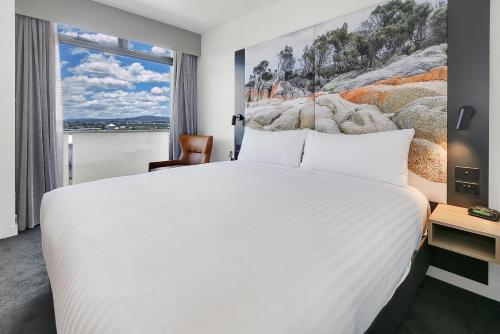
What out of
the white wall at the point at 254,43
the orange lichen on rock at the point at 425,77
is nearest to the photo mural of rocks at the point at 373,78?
the orange lichen on rock at the point at 425,77

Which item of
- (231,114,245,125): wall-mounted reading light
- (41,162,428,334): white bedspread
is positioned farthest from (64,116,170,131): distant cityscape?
(41,162,428,334): white bedspread

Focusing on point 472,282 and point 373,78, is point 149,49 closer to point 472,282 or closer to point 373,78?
point 373,78

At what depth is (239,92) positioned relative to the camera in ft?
11.9

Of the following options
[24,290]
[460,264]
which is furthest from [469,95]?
[24,290]

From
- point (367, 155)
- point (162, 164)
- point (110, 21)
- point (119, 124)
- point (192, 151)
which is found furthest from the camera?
point (192, 151)

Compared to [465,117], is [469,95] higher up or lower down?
higher up

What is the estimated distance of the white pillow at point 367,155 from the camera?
1940 mm

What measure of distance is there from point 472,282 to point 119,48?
14.6ft

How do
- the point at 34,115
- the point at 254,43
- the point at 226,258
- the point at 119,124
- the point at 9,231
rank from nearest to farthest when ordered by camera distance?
the point at 226,258, the point at 9,231, the point at 34,115, the point at 254,43, the point at 119,124

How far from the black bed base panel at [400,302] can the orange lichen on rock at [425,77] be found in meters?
1.21

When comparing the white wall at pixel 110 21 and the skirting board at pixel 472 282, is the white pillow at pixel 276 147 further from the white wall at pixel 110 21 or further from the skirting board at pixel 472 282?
the white wall at pixel 110 21

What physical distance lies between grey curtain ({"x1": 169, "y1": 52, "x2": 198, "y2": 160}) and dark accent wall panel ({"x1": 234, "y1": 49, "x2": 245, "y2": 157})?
3.01ft

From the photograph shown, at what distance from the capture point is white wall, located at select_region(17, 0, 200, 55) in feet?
9.18

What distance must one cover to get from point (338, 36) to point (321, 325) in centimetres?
262
